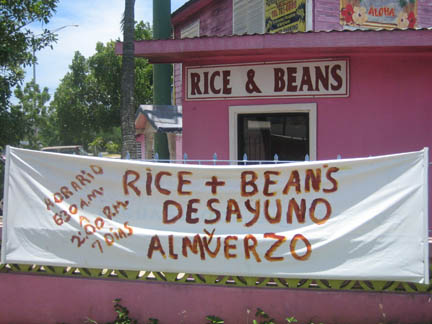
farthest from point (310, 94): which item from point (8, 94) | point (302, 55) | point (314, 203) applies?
point (8, 94)

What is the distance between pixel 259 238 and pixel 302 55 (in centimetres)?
289

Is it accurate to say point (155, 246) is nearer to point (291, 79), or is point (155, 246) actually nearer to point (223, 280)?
point (223, 280)

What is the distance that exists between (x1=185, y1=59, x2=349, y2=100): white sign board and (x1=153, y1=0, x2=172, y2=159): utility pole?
5.17 m

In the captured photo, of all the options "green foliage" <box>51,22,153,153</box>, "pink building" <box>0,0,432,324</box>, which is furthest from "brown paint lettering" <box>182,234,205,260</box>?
"green foliage" <box>51,22,153,153</box>

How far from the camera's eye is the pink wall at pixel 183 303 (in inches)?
153

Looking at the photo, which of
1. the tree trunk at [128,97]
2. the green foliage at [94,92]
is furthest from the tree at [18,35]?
the green foliage at [94,92]

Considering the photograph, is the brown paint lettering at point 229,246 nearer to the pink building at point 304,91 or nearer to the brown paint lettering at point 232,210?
→ the brown paint lettering at point 232,210

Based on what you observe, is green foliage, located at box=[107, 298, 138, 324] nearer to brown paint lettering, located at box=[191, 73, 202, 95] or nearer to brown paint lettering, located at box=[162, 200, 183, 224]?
brown paint lettering, located at box=[162, 200, 183, 224]

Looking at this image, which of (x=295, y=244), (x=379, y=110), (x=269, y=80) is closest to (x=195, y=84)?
(x=269, y=80)

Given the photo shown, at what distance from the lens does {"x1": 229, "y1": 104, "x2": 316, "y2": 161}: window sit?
6129 millimetres

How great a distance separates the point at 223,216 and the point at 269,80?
2.71 m

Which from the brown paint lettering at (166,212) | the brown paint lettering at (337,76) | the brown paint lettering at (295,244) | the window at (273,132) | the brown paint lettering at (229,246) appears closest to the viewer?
the brown paint lettering at (295,244)

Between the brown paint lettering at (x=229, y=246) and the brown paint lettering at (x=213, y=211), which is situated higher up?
the brown paint lettering at (x=213, y=211)

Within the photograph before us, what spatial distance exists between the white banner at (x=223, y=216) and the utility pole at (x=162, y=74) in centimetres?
709
